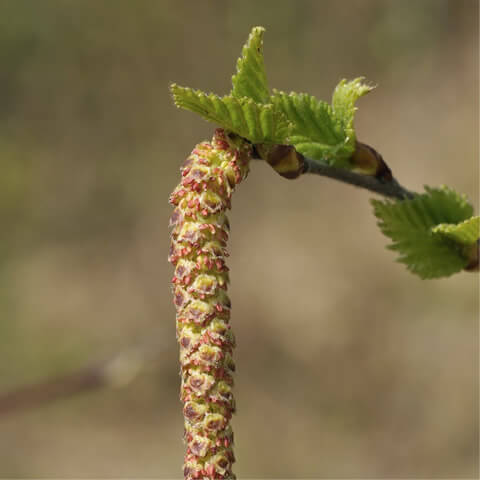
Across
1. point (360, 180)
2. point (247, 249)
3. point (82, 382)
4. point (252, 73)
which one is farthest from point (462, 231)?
point (247, 249)

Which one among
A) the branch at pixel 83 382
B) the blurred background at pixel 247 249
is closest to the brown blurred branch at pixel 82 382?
→ the branch at pixel 83 382

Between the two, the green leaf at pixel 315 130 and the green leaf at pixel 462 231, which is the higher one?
the green leaf at pixel 315 130

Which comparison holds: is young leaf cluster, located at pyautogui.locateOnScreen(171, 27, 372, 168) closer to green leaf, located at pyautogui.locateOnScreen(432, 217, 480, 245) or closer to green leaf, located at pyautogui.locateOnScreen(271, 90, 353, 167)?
green leaf, located at pyautogui.locateOnScreen(271, 90, 353, 167)

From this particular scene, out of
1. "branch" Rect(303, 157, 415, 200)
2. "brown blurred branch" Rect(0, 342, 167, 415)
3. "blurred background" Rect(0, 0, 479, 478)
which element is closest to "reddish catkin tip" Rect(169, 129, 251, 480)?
"branch" Rect(303, 157, 415, 200)

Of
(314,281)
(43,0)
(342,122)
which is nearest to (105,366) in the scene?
(342,122)

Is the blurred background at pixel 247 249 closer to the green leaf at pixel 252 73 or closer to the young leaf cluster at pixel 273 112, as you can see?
the young leaf cluster at pixel 273 112

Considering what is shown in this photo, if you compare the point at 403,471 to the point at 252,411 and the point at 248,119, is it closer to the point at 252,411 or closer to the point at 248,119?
the point at 252,411

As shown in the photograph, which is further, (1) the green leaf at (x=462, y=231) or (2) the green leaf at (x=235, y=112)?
(1) the green leaf at (x=462, y=231)
